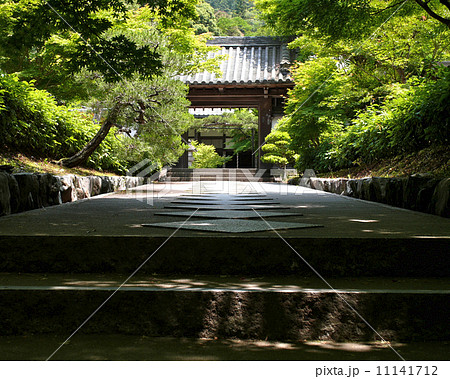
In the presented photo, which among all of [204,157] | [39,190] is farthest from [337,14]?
[204,157]

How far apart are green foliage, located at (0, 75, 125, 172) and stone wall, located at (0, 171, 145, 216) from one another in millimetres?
853

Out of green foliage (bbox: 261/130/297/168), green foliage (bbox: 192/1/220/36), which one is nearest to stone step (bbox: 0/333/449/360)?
green foliage (bbox: 261/130/297/168)

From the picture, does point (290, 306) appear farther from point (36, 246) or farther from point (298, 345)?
point (36, 246)

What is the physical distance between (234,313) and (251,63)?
16.1 metres

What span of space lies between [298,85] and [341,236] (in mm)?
9118

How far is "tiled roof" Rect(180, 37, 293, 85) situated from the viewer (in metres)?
14.6

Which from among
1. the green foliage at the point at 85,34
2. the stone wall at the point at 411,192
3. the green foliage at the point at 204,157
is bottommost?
the stone wall at the point at 411,192

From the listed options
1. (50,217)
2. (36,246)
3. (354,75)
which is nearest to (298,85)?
(354,75)

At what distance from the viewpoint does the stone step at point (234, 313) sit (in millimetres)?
1583

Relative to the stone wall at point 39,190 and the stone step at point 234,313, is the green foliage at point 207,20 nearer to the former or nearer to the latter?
the stone wall at point 39,190

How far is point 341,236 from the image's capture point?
81.5 inches

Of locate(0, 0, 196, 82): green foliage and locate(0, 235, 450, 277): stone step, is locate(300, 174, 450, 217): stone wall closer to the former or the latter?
locate(0, 235, 450, 277): stone step

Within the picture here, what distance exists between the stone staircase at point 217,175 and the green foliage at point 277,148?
3.56 ft

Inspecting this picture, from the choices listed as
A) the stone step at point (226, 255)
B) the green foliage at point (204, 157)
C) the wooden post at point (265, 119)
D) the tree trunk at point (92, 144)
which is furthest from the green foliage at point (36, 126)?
the green foliage at point (204, 157)
